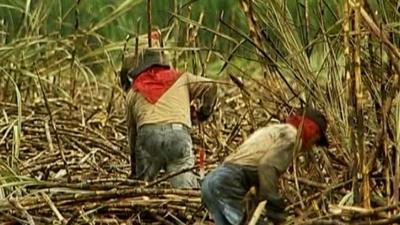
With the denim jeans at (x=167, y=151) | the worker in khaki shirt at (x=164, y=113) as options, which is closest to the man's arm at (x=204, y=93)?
the worker in khaki shirt at (x=164, y=113)

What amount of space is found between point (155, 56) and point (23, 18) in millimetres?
3212

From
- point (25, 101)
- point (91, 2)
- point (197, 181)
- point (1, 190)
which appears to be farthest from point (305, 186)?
point (91, 2)

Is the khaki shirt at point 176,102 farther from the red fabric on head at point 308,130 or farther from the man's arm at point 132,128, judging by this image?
A: the red fabric on head at point 308,130

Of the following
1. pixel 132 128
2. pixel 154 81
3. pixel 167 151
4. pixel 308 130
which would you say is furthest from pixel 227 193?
pixel 132 128

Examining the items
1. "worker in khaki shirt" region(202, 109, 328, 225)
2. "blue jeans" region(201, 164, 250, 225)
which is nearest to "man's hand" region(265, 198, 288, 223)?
"worker in khaki shirt" region(202, 109, 328, 225)

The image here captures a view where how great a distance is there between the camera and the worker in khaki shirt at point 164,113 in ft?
19.2

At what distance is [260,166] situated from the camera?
4.68 m

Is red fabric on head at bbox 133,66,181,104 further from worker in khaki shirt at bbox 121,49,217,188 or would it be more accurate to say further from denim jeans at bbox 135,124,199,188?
denim jeans at bbox 135,124,199,188

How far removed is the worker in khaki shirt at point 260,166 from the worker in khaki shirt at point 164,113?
101cm

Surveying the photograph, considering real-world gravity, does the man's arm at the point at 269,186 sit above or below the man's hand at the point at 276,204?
above

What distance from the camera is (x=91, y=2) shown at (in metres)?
10.9

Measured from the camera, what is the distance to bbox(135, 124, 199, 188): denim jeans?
19.2 feet

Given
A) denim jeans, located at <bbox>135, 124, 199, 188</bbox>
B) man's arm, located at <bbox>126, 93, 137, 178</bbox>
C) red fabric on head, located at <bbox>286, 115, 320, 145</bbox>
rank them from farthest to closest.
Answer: man's arm, located at <bbox>126, 93, 137, 178</bbox>, denim jeans, located at <bbox>135, 124, 199, 188</bbox>, red fabric on head, located at <bbox>286, 115, 320, 145</bbox>

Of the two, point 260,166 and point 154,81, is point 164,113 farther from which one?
point 260,166
